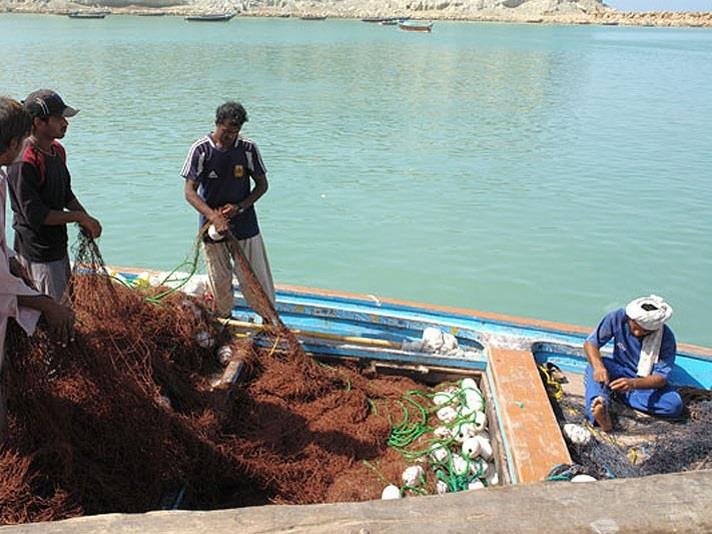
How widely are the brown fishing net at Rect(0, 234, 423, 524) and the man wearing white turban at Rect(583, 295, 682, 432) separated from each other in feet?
3.89

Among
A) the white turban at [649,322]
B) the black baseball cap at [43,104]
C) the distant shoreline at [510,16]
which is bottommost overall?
the distant shoreline at [510,16]

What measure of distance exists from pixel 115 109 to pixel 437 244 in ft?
43.1

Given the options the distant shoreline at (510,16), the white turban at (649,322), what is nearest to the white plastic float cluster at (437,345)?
the white turban at (649,322)

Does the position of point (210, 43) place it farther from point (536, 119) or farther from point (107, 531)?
point (107, 531)

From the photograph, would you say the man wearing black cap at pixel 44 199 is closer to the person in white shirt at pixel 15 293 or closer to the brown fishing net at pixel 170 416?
the brown fishing net at pixel 170 416

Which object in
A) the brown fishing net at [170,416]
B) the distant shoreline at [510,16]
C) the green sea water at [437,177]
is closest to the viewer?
the brown fishing net at [170,416]

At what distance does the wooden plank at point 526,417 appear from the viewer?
333cm

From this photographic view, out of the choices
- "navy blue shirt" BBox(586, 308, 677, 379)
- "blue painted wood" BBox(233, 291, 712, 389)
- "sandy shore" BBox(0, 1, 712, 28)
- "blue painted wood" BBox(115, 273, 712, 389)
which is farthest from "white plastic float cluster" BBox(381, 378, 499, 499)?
"sandy shore" BBox(0, 1, 712, 28)

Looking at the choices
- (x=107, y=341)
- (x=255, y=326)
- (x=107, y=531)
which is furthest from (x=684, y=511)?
(x=255, y=326)

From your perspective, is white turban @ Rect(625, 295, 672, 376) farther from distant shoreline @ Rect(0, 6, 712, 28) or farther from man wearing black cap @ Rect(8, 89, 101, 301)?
distant shoreline @ Rect(0, 6, 712, 28)

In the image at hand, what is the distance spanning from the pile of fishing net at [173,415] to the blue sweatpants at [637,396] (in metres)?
1.17

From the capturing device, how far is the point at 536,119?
19062 mm

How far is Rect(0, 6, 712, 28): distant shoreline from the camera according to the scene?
83000 millimetres

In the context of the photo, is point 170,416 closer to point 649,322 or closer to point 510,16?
point 649,322
